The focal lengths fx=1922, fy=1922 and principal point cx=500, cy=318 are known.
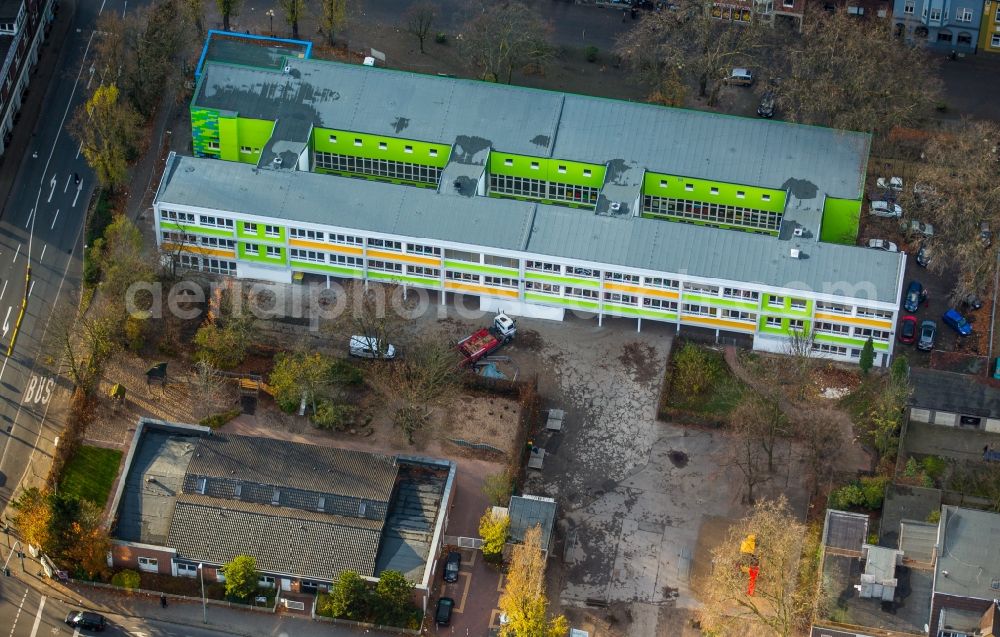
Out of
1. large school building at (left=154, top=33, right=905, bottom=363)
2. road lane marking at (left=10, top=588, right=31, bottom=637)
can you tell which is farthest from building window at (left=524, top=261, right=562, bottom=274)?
road lane marking at (left=10, top=588, right=31, bottom=637)

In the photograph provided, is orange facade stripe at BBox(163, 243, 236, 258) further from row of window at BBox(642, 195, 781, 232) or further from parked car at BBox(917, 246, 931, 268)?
parked car at BBox(917, 246, 931, 268)

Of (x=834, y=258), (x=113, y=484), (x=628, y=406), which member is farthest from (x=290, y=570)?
(x=834, y=258)

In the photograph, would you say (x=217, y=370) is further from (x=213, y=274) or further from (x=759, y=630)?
(x=759, y=630)

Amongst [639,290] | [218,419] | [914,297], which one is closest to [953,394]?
[914,297]

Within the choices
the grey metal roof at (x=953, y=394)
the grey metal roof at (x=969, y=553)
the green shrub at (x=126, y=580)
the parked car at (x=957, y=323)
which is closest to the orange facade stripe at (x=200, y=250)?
the green shrub at (x=126, y=580)

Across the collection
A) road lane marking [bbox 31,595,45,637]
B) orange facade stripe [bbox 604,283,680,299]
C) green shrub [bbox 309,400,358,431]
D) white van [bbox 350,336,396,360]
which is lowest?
road lane marking [bbox 31,595,45,637]

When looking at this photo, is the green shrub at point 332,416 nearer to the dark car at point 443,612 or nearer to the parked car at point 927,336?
the dark car at point 443,612
